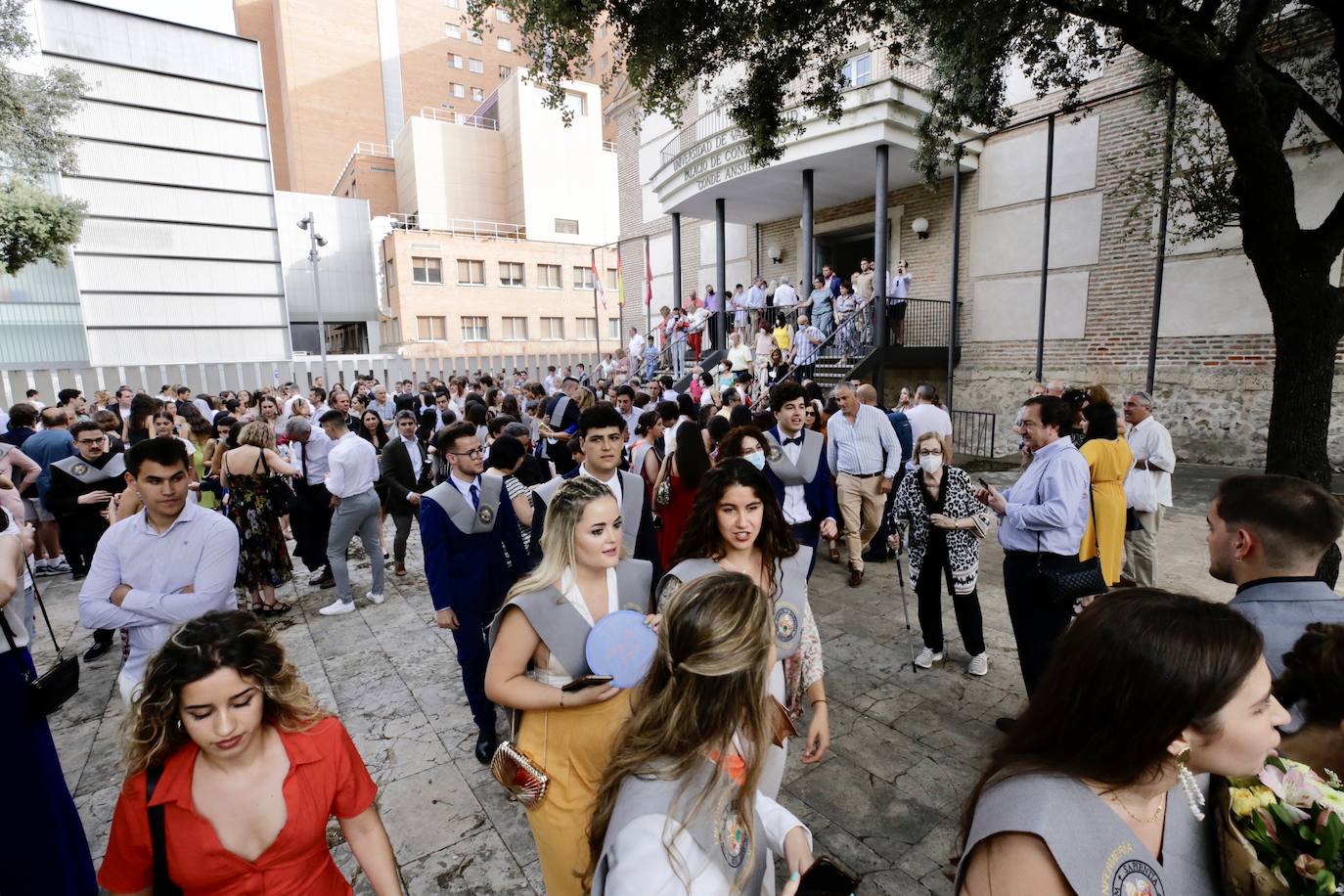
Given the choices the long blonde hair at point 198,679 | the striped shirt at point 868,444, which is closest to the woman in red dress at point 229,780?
the long blonde hair at point 198,679

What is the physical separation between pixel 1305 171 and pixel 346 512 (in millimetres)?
14180

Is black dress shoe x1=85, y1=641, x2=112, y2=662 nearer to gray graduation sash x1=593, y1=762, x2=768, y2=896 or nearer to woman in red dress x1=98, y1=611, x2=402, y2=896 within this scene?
woman in red dress x1=98, y1=611, x2=402, y2=896

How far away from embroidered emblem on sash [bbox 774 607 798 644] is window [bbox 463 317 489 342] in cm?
3855

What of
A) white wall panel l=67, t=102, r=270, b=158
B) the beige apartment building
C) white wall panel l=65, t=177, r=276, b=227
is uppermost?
the beige apartment building

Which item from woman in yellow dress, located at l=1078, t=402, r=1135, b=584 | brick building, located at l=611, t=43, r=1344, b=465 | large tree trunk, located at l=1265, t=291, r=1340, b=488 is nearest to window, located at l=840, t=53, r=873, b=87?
brick building, located at l=611, t=43, r=1344, b=465

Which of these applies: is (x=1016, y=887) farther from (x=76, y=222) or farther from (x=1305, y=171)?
(x=76, y=222)

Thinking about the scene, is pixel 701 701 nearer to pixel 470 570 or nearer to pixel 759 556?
pixel 759 556

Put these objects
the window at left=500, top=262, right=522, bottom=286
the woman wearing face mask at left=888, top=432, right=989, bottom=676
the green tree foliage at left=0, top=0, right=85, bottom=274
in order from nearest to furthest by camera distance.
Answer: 1. the woman wearing face mask at left=888, top=432, right=989, bottom=676
2. the green tree foliage at left=0, top=0, right=85, bottom=274
3. the window at left=500, top=262, right=522, bottom=286

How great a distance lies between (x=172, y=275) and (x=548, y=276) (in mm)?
19645

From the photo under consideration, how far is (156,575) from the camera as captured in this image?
269 centimetres

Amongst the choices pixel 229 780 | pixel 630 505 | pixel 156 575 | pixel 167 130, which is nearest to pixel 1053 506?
pixel 630 505

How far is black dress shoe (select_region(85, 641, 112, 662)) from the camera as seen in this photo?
5207mm

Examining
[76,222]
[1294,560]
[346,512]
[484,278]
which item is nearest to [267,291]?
[484,278]

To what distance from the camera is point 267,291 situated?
32.3 m
